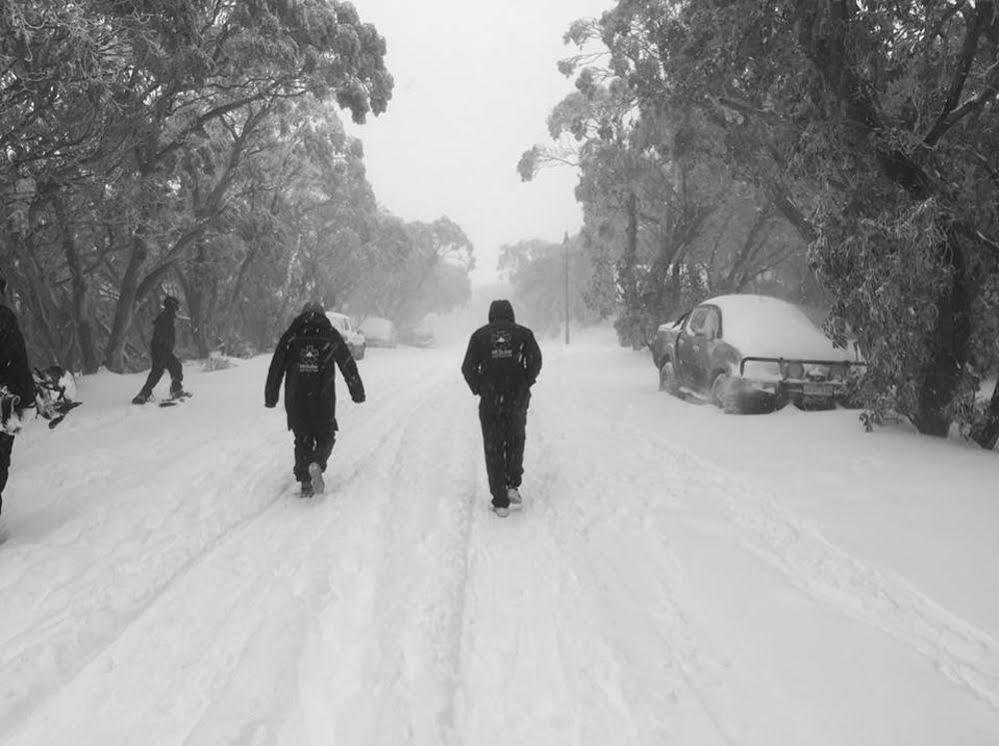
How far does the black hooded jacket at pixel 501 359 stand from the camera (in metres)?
5.05

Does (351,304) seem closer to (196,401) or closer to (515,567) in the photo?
(196,401)

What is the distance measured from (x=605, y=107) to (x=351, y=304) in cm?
3064

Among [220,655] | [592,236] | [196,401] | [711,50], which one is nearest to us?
[220,655]

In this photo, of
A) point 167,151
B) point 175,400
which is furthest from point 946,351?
point 167,151

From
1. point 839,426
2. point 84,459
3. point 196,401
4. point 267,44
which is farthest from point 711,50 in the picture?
point 196,401

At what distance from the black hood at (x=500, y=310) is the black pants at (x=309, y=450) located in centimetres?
180

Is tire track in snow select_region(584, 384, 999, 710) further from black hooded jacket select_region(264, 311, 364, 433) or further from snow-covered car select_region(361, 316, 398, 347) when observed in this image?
snow-covered car select_region(361, 316, 398, 347)

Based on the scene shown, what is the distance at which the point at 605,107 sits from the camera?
1603 cm

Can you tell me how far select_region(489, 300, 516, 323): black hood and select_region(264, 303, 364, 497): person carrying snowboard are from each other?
4.33 feet

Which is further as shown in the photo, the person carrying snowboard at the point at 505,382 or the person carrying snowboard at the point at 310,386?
the person carrying snowboard at the point at 310,386

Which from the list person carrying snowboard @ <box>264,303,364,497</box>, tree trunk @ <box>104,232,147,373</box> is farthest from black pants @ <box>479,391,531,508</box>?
tree trunk @ <box>104,232,147,373</box>

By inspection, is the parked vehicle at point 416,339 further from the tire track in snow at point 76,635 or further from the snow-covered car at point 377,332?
the tire track in snow at point 76,635

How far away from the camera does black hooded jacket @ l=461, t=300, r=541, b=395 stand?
5.05 metres

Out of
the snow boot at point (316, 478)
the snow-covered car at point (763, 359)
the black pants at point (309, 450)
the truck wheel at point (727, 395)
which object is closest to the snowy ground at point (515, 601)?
the snow boot at point (316, 478)
